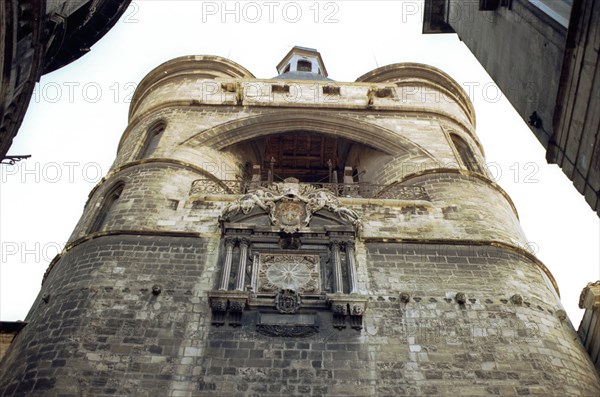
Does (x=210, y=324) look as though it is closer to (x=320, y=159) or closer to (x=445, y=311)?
(x=445, y=311)

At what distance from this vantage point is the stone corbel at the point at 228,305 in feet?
25.6

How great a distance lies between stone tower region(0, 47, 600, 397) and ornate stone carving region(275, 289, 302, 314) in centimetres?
2

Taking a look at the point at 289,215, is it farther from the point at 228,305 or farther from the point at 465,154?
the point at 465,154

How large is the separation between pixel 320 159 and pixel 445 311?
851cm

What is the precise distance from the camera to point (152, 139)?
44.1 ft

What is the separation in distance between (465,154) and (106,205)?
849cm

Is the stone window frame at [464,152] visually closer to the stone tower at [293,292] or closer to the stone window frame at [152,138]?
the stone tower at [293,292]

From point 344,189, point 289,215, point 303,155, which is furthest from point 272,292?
point 303,155

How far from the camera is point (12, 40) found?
6.41m

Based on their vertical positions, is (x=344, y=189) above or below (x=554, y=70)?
above

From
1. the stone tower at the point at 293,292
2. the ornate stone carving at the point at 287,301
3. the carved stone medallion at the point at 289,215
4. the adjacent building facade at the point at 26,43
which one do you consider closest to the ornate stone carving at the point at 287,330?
the stone tower at the point at 293,292

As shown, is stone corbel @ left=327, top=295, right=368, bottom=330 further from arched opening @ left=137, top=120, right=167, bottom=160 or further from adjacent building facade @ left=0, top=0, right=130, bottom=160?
arched opening @ left=137, top=120, right=167, bottom=160

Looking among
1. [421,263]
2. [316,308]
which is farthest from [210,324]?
[421,263]

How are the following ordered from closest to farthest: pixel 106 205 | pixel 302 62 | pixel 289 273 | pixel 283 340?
pixel 283 340
pixel 289 273
pixel 106 205
pixel 302 62
